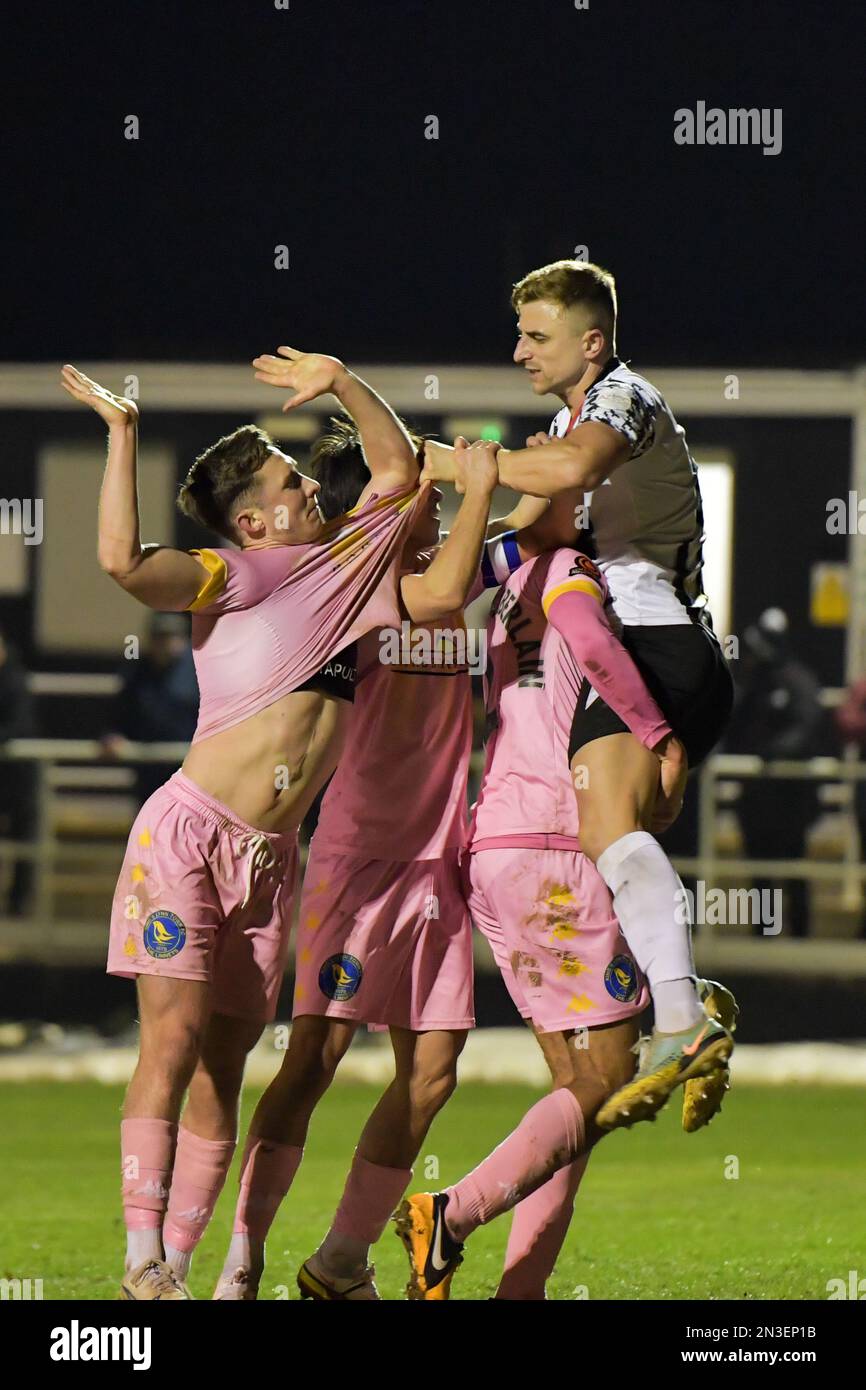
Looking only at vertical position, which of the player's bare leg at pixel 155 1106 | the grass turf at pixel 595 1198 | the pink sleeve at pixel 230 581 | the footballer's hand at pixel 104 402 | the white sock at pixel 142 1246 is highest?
the footballer's hand at pixel 104 402

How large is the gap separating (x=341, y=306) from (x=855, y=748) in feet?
13.2

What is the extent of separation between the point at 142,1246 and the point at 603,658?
140cm

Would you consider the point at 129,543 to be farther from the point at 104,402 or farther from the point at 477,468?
the point at 477,468

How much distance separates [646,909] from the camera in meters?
3.63

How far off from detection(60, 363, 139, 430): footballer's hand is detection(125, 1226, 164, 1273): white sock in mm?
1486

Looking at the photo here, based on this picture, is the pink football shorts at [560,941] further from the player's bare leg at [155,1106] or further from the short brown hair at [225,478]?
the short brown hair at [225,478]

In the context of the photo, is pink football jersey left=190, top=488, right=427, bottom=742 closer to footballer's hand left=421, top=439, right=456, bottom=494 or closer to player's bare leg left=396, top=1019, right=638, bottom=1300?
footballer's hand left=421, top=439, right=456, bottom=494

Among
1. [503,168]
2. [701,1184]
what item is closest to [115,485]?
[701,1184]

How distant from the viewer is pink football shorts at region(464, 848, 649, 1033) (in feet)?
12.4

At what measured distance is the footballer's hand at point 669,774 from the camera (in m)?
3.86

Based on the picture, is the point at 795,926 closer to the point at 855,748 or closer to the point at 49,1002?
the point at 855,748

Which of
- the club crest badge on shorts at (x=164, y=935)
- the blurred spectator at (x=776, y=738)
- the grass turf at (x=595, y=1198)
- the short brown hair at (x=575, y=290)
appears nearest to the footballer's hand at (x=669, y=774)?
the short brown hair at (x=575, y=290)

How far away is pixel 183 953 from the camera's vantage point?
3660 mm
